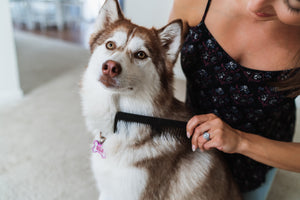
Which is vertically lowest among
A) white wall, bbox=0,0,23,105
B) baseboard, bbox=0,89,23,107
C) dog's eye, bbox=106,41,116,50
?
baseboard, bbox=0,89,23,107

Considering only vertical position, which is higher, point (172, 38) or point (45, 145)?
point (172, 38)

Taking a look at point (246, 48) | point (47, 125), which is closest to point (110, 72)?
point (246, 48)

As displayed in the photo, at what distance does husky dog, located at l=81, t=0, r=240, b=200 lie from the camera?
92 centimetres

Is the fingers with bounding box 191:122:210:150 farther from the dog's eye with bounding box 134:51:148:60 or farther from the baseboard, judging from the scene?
the baseboard

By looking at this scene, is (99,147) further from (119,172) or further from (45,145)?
(45,145)

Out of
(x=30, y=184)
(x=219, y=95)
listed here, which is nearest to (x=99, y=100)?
(x=219, y=95)

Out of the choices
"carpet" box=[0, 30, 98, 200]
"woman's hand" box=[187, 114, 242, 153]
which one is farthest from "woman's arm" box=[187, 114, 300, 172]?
"carpet" box=[0, 30, 98, 200]

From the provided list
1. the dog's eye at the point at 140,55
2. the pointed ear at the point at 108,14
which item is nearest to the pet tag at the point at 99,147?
the dog's eye at the point at 140,55

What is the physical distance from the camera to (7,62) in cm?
236

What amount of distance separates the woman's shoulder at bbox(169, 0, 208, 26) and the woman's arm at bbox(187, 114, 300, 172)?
53 cm

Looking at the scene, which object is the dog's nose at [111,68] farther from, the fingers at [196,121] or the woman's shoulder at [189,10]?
the woman's shoulder at [189,10]

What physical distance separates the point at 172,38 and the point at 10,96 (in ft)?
7.34

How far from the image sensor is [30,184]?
1509 millimetres

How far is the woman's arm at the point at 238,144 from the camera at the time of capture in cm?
78
